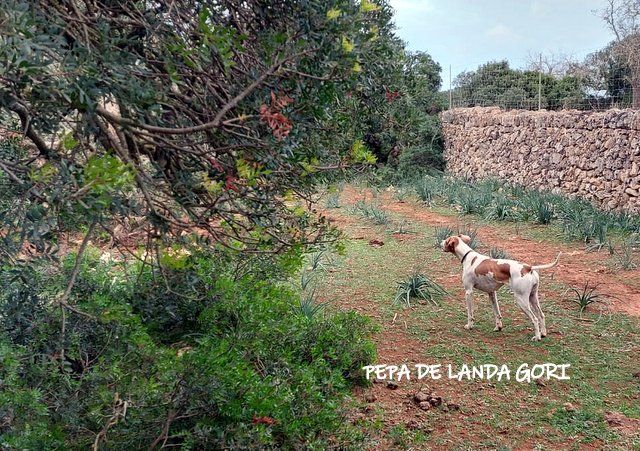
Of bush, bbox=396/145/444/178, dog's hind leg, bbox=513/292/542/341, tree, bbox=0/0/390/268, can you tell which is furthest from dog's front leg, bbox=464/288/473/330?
bush, bbox=396/145/444/178

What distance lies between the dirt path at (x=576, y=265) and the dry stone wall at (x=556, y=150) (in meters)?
2.52

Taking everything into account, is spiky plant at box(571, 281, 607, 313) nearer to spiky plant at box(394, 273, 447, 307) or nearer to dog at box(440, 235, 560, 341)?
dog at box(440, 235, 560, 341)

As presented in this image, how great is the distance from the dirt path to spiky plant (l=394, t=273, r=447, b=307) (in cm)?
161

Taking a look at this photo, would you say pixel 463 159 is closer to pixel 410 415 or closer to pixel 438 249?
pixel 438 249

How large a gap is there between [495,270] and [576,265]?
2.81m

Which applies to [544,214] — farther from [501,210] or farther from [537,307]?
[537,307]

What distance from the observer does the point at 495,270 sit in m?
4.82

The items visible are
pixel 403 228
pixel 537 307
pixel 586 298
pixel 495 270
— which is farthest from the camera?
pixel 403 228

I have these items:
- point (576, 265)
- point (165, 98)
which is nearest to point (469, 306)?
point (576, 265)

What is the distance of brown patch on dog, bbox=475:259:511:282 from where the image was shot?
4.78 metres

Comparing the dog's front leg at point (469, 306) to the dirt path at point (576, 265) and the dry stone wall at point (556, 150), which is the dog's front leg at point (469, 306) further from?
the dry stone wall at point (556, 150)

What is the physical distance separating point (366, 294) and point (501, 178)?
8.92 meters

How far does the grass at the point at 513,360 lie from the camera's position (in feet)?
10.9

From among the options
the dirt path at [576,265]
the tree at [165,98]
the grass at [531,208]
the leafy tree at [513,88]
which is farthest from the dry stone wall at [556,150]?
the tree at [165,98]
